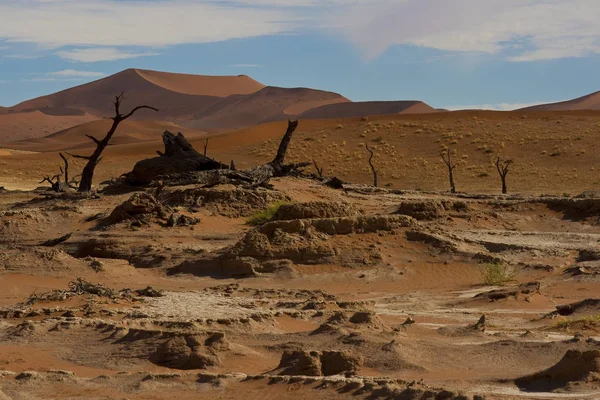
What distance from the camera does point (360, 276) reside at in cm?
1623

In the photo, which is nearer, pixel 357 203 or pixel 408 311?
pixel 408 311

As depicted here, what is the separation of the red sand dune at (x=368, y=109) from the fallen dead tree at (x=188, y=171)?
10712cm

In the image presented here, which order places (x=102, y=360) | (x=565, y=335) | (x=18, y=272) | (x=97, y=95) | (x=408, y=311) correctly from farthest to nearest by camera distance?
(x=97, y=95), (x=18, y=272), (x=408, y=311), (x=565, y=335), (x=102, y=360)

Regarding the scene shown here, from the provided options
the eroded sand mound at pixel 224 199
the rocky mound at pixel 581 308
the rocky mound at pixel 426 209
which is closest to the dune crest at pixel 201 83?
the eroded sand mound at pixel 224 199

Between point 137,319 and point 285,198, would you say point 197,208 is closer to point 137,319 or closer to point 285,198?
point 285,198

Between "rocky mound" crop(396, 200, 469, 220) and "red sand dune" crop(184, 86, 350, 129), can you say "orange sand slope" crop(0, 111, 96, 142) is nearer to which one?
"red sand dune" crop(184, 86, 350, 129)

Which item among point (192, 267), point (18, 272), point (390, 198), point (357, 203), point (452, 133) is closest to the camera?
point (18, 272)

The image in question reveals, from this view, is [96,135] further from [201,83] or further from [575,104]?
[201,83]

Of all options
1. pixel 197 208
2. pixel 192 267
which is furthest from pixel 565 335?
pixel 197 208

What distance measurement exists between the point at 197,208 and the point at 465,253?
6092 millimetres

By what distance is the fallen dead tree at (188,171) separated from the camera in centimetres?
2430

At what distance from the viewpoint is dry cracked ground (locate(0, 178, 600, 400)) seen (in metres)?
8.44

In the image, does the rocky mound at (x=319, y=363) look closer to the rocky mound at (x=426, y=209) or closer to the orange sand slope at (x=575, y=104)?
the rocky mound at (x=426, y=209)

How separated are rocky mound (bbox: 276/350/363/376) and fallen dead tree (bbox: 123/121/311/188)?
14.7m
